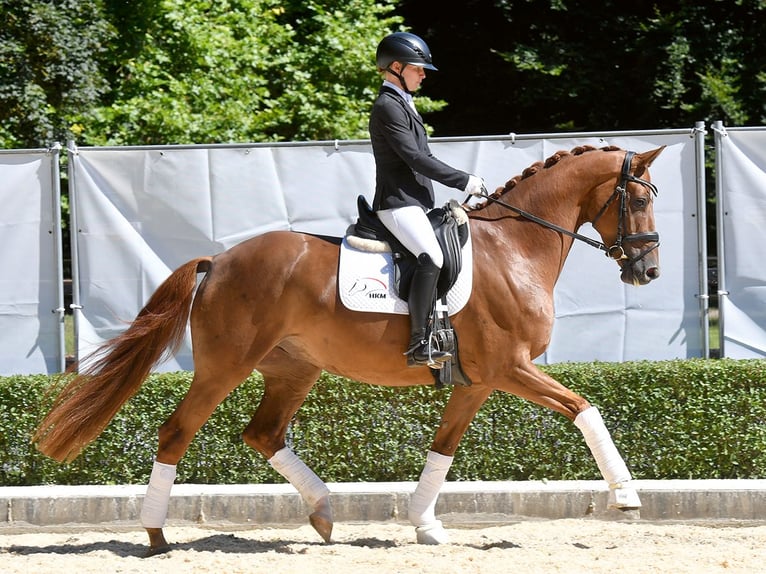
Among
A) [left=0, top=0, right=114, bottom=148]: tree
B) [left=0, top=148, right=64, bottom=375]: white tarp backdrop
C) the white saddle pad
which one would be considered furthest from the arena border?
[left=0, top=0, right=114, bottom=148]: tree

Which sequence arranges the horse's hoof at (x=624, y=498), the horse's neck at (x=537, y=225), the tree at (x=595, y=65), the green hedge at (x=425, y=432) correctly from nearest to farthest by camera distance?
1. the horse's hoof at (x=624, y=498)
2. the horse's neck at (x=537, y=225)
3. the green hedge at (x=425, y=432)
4. the tree at (x=595, y=65)

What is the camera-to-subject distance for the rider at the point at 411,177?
5727mm

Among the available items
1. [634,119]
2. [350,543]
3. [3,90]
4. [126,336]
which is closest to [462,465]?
[350,543]

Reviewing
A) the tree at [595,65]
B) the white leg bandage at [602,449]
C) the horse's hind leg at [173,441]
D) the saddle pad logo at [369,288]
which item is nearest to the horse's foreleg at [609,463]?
the white leg bandage at [602,449]

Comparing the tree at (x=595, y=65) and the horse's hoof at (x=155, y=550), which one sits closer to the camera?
the horse's hoof at (x=155, y=550)

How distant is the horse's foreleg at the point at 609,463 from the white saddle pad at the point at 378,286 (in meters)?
0.91

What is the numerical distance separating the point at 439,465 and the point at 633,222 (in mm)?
1741

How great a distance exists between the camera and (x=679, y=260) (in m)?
8.34

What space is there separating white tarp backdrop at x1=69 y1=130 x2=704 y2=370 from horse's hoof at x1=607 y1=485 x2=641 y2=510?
2.87 m

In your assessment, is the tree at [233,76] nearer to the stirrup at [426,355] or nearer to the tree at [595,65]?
the tree at [595,65]

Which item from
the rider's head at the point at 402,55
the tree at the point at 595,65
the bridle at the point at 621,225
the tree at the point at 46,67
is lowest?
the bridle at the point at 621,225

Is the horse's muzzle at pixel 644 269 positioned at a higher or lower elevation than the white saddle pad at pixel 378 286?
higher

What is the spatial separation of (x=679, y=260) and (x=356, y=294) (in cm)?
346

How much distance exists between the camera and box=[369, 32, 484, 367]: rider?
225 inches
